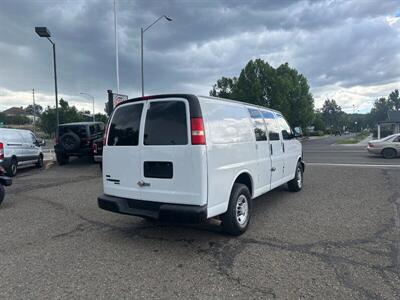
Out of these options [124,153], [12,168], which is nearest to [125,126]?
[124,153]

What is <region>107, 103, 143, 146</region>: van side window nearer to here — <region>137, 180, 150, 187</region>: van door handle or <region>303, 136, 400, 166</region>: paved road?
<region>137, 180, 150, 187</region>: van door handle

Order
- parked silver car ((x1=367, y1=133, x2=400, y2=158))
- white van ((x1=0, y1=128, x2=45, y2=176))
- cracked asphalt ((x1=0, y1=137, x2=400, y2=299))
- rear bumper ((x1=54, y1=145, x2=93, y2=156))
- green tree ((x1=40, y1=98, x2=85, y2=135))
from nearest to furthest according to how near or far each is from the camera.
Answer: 1. cracked asphalt ((x1=0, y1=137, x2=400, y2=299))
2. white van ((x1=0, y1=128, x2=45, y2=176))
3. rear bumper ((x1=54, y1=145, x2=93, y2=156))
4. parked silver car ((x1=367, y1=133, x2=400, y2=158))
5. green tree ((x1=40, y1=98, x2=85, y2=135))

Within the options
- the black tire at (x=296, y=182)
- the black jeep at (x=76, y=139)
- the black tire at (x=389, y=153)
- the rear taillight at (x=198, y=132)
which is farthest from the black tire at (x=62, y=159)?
the black tire at (x=389, y=153)

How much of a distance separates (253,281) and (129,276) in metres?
1.38

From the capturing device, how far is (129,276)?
3.44 meters

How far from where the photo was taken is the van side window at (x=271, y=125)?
6109 mm

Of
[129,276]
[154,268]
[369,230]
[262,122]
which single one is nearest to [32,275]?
[129,276]

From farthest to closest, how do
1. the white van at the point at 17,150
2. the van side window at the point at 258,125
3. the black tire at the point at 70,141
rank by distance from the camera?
the black tire at the point at 70,141, the white van at the point at 17,150, the van side window at the point at 258,125

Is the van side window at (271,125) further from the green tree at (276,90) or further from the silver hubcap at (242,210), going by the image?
the green tree at (276,90)

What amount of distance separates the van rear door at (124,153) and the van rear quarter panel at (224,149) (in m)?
1.05

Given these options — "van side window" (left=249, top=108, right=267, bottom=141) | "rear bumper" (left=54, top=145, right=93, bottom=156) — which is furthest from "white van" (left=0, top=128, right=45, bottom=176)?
"van side window" (left=249, top=108, right=267, bottom=141)

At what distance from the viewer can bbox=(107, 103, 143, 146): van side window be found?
449 centimetres

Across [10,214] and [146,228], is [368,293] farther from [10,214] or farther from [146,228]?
[10,214]

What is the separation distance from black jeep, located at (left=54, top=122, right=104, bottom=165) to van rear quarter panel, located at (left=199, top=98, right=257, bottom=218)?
10.0m
